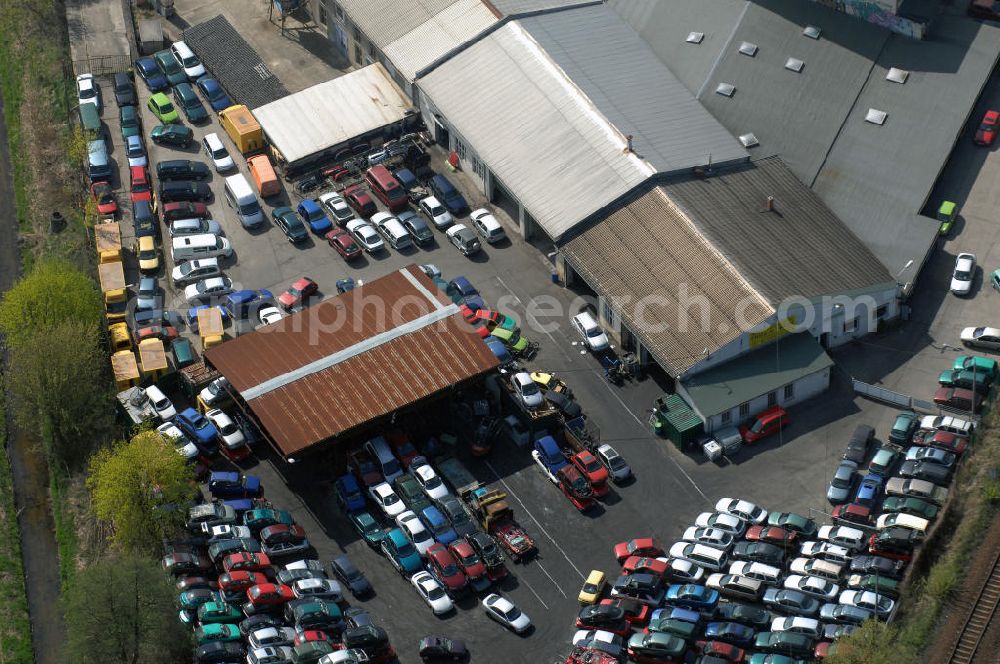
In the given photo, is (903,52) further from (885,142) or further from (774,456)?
(774,456)

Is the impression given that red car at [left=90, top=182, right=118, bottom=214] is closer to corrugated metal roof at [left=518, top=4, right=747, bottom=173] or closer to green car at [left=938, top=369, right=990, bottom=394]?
corrugated metal roof at [left=518, top=4, right=747, bottom=173]

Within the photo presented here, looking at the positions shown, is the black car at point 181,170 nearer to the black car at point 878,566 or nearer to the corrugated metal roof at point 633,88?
the corrugated metal roof at point 633,88

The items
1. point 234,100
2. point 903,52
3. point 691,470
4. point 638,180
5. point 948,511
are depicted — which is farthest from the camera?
point 234,100

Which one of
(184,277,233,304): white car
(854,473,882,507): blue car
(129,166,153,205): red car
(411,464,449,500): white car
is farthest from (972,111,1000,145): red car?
(129,166,153,205): red car

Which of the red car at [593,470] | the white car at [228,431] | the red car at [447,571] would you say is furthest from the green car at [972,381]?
the white car at [228,431]

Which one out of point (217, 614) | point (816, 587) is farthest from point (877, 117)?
point (217, 614)

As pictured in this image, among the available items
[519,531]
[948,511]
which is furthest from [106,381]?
[948,511]

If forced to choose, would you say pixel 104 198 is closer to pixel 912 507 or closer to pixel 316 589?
pixel 316 589
